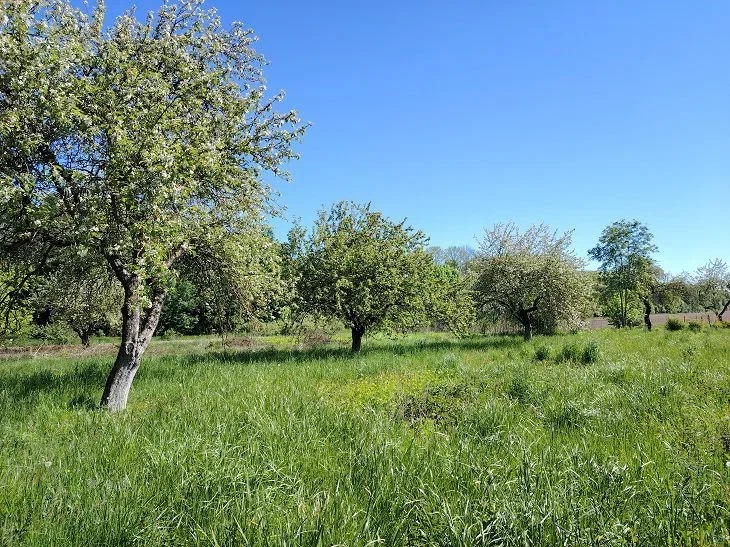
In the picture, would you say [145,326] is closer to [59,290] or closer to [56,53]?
[59,290]

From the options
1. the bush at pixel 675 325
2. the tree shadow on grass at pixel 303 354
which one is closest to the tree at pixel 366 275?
the tree shadow on grass at pixel 303 354

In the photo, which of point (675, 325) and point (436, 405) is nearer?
point (436, 405)

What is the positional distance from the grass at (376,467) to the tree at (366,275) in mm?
8944

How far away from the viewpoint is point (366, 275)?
17969 mm

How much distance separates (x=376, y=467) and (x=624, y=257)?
1795 inches

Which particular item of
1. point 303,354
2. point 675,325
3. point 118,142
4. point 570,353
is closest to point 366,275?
point 303,354

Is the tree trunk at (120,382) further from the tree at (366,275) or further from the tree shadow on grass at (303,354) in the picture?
the tree at (366,275)

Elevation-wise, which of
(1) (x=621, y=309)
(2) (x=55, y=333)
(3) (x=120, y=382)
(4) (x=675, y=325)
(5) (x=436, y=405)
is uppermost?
(1) (x=621, y=309)

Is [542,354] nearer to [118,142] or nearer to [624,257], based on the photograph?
[118,142]

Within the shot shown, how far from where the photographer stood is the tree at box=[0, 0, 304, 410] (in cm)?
641

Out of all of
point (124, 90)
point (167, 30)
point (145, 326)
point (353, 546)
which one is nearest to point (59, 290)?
point (145, 326)

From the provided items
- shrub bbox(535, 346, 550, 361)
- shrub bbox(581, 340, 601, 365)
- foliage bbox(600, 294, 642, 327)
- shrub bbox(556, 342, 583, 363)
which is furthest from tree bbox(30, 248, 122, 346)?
foliage bbox(600, 294, 642, 327)

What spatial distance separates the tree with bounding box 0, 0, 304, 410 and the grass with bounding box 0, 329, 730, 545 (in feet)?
8.86

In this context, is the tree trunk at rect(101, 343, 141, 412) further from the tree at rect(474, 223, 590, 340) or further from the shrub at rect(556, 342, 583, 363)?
the tree at rect(474, 223, 590, 340)
